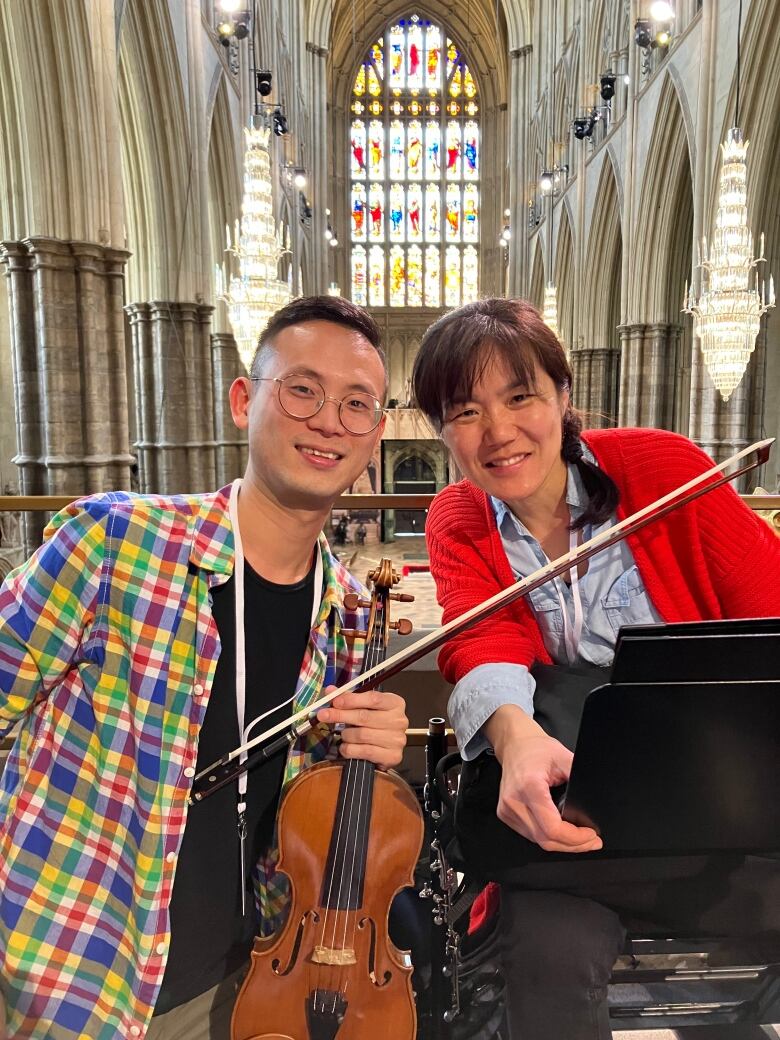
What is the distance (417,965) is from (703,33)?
37.0 feet

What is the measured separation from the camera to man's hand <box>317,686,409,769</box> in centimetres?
111

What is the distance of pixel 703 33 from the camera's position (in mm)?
9219

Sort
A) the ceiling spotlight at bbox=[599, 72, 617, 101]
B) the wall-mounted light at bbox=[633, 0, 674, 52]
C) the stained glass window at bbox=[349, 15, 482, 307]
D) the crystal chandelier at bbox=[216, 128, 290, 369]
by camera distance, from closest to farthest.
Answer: the crystal chandelier at bbox=[216, 128, 290, 369] < the wall-mounted light at bbox=[633, 0, 674, 52] < the ceiling spotlight at bbox=[599, 72, 617, 101] < the stained glass window at bbox=[349, 15, 482, 307]

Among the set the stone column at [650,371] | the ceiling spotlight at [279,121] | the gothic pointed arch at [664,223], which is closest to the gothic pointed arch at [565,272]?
the stone column at [650,371]

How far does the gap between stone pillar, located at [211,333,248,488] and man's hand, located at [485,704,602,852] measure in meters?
11.8

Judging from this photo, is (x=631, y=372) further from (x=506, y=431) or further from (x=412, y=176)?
(x=412, y=176)

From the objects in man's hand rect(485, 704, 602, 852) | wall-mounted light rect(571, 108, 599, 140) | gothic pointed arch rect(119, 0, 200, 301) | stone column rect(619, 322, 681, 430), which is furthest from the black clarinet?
wall-mounted light rect(571, 108, 599, 140)

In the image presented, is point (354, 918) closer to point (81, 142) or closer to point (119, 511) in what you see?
point (119, 511)

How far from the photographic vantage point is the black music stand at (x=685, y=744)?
0.89 m

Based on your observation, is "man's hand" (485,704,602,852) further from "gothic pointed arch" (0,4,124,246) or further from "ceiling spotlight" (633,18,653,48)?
"ceiling spotlight" (633,18,653,48)

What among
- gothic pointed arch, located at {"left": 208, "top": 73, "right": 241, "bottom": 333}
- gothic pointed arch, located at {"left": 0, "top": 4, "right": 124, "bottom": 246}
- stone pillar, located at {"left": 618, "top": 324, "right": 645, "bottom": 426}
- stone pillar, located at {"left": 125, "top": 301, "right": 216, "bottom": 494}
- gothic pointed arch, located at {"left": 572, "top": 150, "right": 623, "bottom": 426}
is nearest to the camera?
gothic pointed arch, located at {"left": 0, "top": 4, "right": 124, "bottom": 246}

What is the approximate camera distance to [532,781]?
1046mm

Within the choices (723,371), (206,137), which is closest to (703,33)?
(723,371)

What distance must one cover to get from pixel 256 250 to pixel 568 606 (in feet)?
20.4
